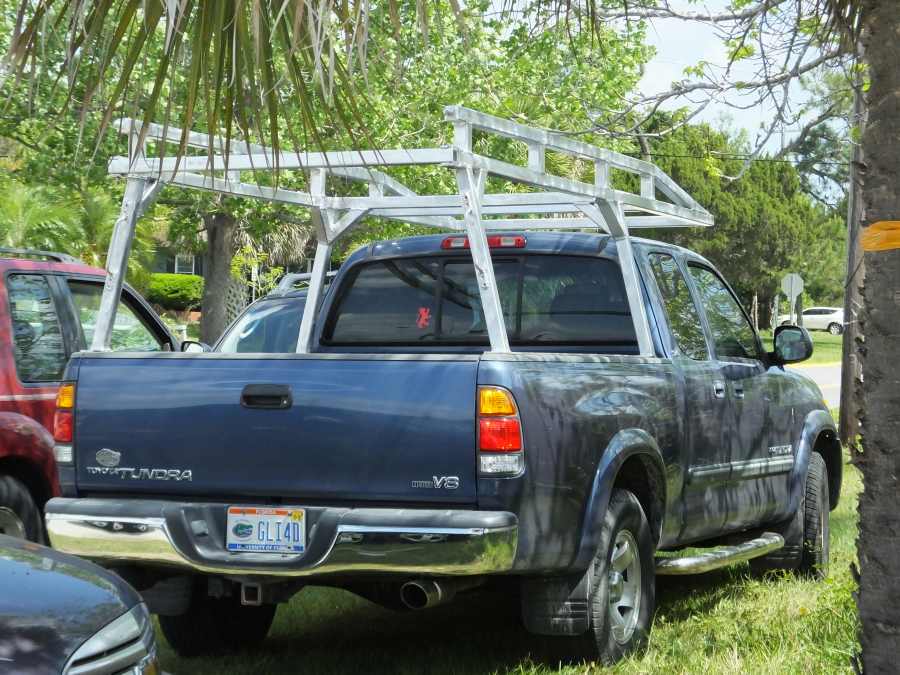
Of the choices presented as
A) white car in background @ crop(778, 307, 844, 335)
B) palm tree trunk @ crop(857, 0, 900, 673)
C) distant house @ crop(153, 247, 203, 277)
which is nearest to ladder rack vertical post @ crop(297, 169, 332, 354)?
palm tree trunk @ crop(857, 0, 900, 673)

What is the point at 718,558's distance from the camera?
6.57 metres

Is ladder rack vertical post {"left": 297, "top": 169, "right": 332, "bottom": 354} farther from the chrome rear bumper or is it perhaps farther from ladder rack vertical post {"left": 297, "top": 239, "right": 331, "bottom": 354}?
the chrome rear bumper

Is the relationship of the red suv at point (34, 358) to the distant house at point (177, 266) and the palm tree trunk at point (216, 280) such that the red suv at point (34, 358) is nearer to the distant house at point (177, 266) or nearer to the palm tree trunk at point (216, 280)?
the palm tree trunk at point (216, 280)

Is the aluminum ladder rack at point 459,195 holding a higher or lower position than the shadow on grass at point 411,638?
higher

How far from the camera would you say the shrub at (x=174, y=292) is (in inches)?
1858

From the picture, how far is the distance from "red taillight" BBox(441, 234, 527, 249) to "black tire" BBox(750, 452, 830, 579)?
97.4 inches

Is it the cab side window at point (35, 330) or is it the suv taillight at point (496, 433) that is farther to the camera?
the cab side window at point (35, 330)

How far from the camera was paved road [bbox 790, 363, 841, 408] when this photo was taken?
1155 inches

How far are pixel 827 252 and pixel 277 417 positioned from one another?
58.0m

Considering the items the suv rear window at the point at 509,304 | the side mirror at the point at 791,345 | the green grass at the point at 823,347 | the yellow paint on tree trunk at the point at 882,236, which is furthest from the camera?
the green grass at the point at 823,347

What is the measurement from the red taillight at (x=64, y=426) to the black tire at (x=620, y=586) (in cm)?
219

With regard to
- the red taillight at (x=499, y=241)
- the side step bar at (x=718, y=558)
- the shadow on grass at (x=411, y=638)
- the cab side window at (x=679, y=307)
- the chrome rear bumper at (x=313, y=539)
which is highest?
the red taillight at (x=499, y=241)

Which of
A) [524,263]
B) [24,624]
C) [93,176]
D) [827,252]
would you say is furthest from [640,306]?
[827,252]

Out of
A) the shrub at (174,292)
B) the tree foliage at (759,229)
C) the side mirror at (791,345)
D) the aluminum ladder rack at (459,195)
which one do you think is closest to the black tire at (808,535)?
the side mirror at (791,345)
